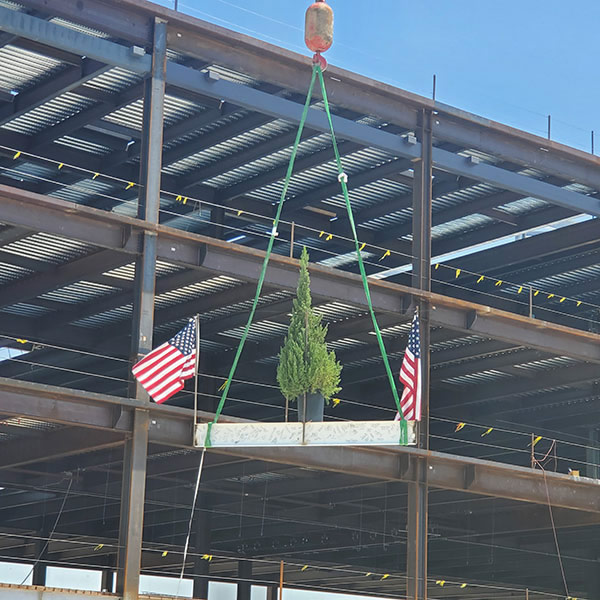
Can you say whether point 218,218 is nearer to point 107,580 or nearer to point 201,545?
point 201,545

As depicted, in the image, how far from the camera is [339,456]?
27969 mm

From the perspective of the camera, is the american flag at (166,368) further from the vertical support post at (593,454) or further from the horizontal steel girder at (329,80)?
the vertical support post at (593,454)

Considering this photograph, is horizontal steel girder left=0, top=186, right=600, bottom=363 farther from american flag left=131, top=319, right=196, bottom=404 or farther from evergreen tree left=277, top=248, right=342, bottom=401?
evergreen tree left=277, top=248, right=342, bottom=401

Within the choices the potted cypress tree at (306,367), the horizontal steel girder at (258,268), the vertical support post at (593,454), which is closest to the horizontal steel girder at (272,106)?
A: the horizontal steel girder at (258,268)

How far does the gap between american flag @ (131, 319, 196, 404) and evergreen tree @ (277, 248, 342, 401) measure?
5117 millimetres

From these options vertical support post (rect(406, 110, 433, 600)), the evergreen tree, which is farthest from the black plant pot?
vertical support post (rect(406, 110, 433, 600))

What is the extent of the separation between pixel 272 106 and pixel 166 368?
7.87 meters

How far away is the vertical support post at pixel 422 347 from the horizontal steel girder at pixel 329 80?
0.91 m

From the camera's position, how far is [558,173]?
33.3m

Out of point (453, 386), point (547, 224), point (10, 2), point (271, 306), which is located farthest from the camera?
point (453, 386)

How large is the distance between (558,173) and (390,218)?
5.85 metres

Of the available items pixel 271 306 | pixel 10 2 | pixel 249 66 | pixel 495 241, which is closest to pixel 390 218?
pixel 495 241

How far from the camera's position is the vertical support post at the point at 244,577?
5128cm

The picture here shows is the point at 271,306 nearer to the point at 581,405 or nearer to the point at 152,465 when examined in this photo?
the point at 152,465
